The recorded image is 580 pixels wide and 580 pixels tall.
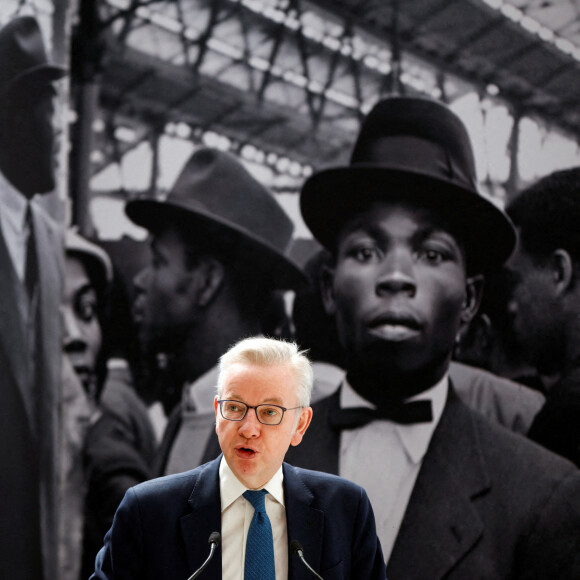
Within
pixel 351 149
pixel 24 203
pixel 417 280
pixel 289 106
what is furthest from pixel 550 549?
pixel 24 203

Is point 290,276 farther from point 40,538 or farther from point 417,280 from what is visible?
point 40,538

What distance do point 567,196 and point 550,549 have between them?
1466 mm

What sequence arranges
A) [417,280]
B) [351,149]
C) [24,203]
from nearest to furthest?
[417,280], [351,149], [24,203]

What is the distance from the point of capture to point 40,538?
10.9 feet

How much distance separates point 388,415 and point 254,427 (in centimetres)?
182

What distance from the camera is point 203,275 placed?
3.34 meters

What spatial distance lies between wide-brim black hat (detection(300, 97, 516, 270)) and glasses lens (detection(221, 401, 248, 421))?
6.41ft

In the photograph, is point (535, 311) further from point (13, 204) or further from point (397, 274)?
point (13, 204)

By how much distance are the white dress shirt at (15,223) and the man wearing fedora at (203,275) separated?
1.86ft

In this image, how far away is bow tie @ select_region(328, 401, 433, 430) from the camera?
2.96 meters

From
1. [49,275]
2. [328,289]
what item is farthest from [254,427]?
[49,275]

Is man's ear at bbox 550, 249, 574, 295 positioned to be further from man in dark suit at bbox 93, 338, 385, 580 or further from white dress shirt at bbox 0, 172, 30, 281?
white dress shirt at bbox 0, 172, 30, 281

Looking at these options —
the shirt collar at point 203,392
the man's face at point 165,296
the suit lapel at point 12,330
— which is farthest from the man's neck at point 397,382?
the suit lapel at point 12,330

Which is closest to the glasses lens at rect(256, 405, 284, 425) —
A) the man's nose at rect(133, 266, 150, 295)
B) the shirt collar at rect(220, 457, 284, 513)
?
the shirt collar at rect(220, 457, 284, 513)
